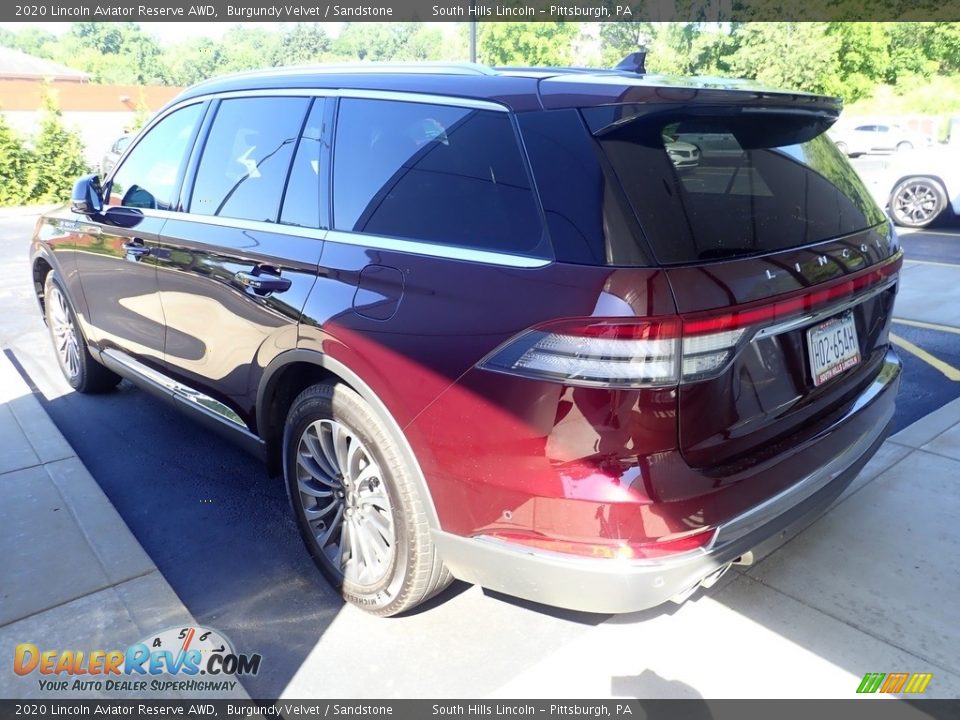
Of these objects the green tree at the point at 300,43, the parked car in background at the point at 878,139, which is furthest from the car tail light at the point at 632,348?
the green tree at the point at 300,43

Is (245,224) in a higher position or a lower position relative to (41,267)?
higher

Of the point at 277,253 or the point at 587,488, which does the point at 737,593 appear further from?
the point at 277,253

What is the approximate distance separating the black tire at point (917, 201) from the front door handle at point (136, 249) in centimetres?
1099

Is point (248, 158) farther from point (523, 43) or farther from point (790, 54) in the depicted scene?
point (523, 43)

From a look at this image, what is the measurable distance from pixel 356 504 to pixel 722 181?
1.69 m

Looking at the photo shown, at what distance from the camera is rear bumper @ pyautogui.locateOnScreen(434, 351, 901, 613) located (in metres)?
2.09

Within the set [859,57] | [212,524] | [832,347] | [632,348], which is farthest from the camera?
[859,57]

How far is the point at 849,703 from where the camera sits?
241 centimetres

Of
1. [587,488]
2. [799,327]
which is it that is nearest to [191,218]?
[587,488]

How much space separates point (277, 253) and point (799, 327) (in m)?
1.91

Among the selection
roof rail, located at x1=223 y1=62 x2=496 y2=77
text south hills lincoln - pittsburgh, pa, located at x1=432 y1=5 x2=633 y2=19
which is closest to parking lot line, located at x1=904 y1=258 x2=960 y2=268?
roof rail, located at x1=223 y1=62 x2=496 y2=77

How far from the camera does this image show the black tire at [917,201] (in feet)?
36.2

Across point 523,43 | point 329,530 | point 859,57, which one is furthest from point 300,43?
point 329,530

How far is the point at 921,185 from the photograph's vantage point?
11219mm
